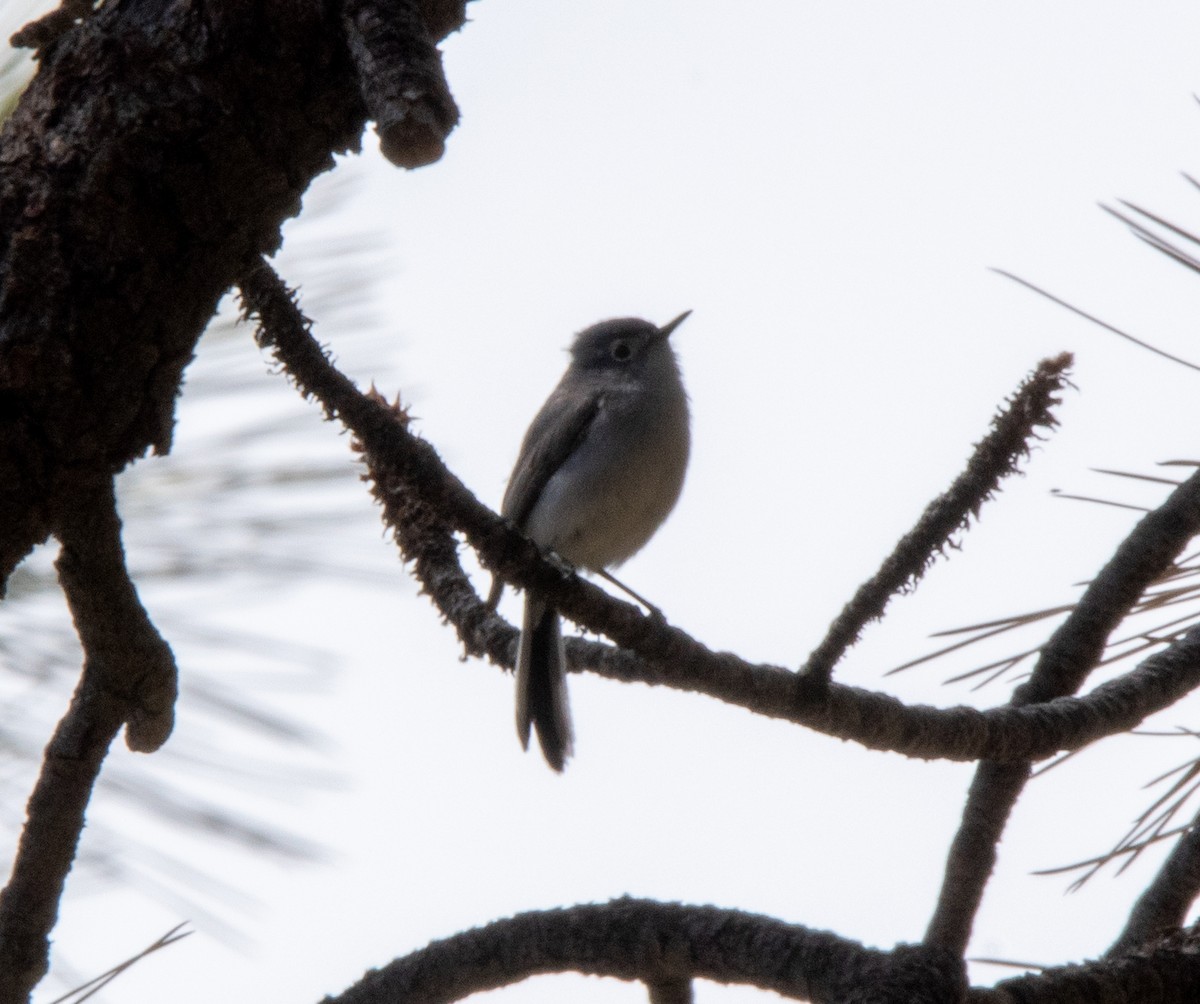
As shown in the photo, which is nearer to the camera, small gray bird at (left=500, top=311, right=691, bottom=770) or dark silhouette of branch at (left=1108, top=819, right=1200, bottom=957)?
dark silhouette of branch at (left=1108, top=819, right=1200, bottom=957)

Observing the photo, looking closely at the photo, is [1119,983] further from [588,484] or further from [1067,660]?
[588,484]

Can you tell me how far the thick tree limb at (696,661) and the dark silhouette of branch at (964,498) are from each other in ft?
0.46

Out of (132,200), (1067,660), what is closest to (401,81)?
(132,200)

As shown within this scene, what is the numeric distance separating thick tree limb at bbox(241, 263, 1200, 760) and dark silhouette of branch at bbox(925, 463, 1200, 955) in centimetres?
6

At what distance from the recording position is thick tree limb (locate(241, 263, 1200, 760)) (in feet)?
4.83

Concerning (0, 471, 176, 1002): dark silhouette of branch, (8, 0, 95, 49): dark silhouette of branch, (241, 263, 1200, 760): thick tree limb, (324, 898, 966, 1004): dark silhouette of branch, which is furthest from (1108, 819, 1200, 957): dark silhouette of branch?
(8, 0, 95, 49): dark silhouette of branch

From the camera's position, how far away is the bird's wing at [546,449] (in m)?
4.02

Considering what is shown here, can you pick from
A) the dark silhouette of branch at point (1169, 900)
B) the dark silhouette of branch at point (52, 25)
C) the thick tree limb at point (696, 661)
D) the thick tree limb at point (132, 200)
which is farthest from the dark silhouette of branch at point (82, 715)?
the dark silhouette of branch at point (1169, 900)

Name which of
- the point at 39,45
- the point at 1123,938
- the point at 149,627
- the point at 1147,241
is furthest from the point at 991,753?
the point at 39,45

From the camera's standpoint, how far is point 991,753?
6.09 ft

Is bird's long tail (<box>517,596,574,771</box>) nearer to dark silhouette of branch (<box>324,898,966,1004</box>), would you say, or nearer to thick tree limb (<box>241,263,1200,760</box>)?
thick tree limb (<box>241,263,1200,760</box>)

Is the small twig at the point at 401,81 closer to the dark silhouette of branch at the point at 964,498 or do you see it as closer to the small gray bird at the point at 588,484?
the dark silhouette of branch at the point at 964,498

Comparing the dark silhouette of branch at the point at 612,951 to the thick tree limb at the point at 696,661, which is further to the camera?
the dark silhouette of branch at the point at 612,951

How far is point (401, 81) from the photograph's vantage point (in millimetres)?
1196
